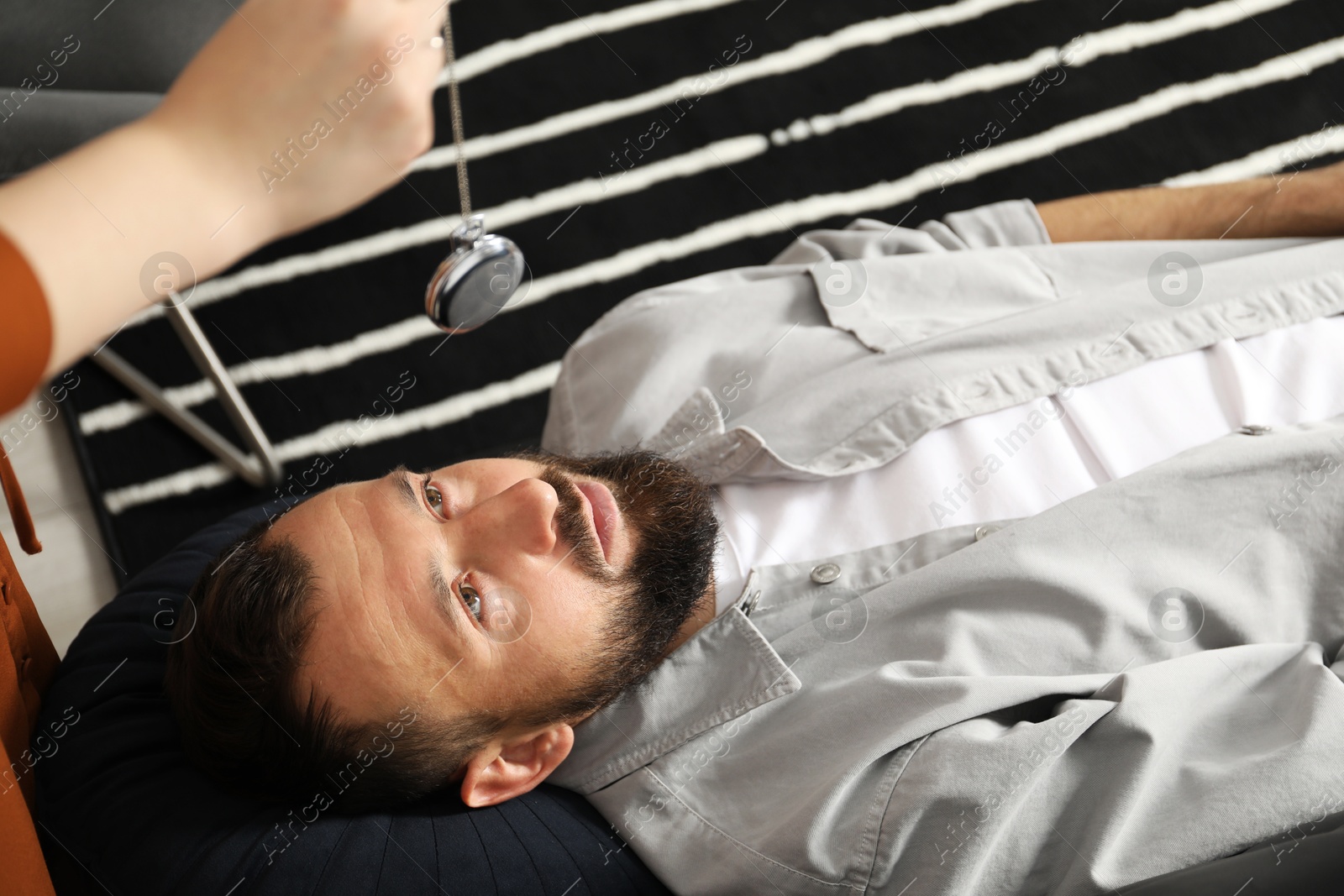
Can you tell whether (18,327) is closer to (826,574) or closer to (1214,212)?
(826,574)

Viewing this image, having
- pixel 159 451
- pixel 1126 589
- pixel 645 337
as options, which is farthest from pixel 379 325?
pixel 1126 589

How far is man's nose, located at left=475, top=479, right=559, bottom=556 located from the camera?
1.06 metres

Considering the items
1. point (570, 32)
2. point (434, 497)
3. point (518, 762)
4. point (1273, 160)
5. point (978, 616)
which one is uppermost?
point (570, 32)

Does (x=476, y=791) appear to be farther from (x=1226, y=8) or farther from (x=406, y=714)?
(x=1226, y=8)

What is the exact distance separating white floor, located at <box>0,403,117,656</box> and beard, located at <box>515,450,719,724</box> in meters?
1.01

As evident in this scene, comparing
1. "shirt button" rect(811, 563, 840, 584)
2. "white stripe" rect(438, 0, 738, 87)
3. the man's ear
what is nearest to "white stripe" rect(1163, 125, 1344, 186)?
"white stripe" rect(438, 0, 738, 87)

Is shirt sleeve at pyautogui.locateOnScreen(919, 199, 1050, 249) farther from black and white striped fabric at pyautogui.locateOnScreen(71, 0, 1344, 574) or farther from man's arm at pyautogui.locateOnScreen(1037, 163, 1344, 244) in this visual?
black and white striped fabric at pyautogui.locateOnScreen(71, 0, 1344, 574)

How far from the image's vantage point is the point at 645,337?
4.50 feet

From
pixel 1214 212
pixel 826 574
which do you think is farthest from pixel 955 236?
pixel 826 574

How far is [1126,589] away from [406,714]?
79 cm

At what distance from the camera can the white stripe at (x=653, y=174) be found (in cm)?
182

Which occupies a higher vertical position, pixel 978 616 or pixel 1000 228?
pixel 1000 228

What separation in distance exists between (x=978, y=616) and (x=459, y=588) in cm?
57

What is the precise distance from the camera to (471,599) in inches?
41.8
